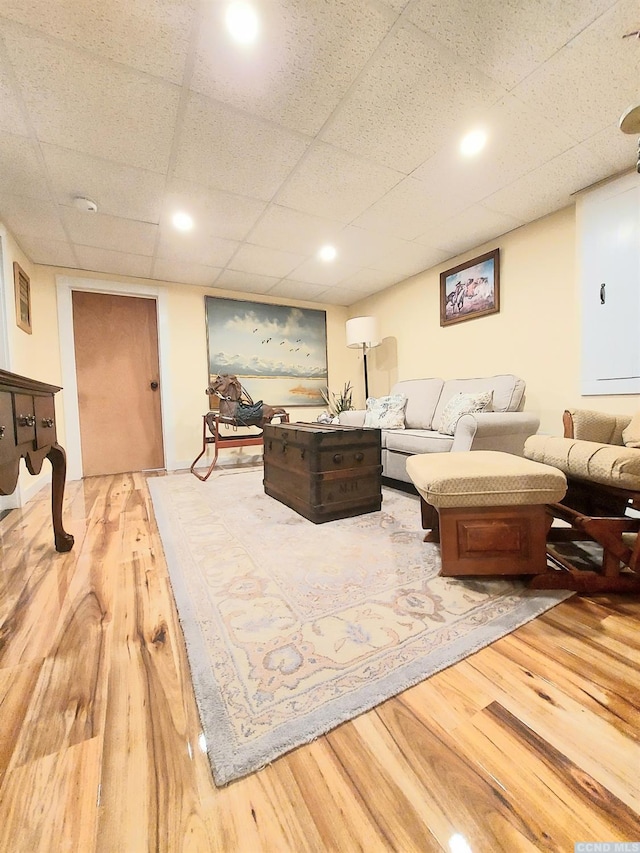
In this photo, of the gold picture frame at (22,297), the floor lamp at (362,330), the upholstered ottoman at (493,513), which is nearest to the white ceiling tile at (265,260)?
the floor lamp at (362,330)

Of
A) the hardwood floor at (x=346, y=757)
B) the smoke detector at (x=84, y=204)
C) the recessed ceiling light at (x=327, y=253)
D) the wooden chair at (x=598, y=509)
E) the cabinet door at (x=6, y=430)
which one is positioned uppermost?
the recessed ceiling light at (x=327, y=253)

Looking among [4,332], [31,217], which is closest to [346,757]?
[4,332]

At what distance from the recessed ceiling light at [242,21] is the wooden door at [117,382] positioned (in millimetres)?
3034

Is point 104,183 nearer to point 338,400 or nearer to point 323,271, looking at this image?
point 323,271

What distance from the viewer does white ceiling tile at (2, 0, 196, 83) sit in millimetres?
1133

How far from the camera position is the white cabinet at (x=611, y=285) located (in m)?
2.08

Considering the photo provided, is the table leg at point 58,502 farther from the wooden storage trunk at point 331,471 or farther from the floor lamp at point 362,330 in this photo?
the floor lamp at point 362,330

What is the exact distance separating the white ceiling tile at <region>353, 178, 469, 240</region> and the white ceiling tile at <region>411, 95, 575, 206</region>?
1.9 inches

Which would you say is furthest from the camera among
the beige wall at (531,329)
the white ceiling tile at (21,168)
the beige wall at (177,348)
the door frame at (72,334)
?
the door frame at (72,334)

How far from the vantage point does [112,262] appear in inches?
127

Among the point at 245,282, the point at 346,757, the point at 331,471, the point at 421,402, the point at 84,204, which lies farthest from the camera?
the point at 245,282

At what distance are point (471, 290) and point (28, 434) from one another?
3382 mm

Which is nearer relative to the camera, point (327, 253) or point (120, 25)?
point (120, 25)

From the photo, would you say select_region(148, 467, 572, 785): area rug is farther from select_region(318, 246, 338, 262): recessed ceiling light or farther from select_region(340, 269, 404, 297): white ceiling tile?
select_region(340, 269, 404, 297): white ceiling tile
